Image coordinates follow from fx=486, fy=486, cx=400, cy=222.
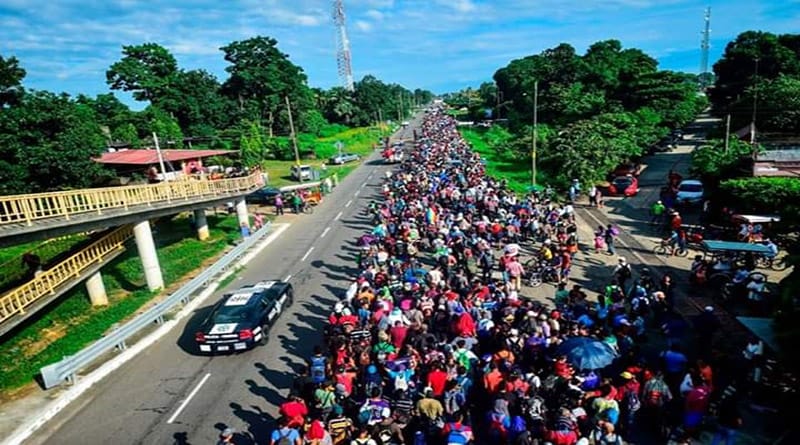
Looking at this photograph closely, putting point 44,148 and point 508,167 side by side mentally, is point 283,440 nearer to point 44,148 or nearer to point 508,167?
point 44,148

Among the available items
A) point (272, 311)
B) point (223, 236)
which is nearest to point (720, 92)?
point (223, 236)

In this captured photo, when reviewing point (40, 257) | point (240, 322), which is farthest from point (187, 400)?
point (40, 257)

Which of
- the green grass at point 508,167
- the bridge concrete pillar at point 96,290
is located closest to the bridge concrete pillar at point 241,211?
the bridge concrete pillar at point 96,290

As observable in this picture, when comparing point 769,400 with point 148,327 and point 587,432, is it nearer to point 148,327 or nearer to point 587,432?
point 587,432

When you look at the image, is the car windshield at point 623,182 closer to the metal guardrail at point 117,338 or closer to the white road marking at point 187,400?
the metal guardrail at point 117,338

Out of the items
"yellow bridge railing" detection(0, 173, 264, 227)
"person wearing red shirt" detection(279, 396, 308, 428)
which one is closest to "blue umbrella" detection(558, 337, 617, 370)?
"person wearing red shirt" detection(279, 396, 308, 428)

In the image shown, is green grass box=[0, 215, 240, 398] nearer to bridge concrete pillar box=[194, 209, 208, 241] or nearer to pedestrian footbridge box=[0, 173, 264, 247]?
bridge concrete pillar box=[194, 209, 208, 241]
